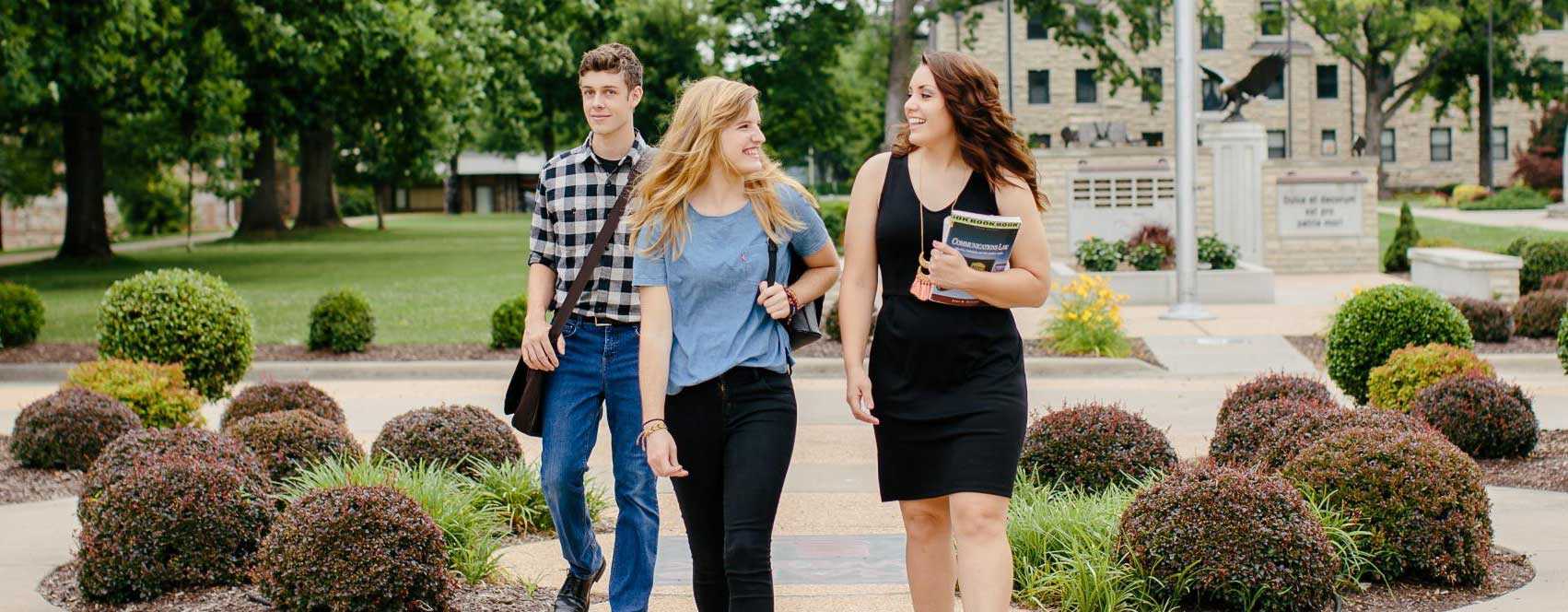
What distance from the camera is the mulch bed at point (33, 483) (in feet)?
27.9

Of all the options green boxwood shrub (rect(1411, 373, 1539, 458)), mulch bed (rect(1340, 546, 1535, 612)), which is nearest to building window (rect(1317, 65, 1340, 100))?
green boxwood shrub (rect(1411, 373, 1539, 458))

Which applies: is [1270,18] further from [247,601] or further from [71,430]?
[247,601]

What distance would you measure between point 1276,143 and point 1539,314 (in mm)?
55628

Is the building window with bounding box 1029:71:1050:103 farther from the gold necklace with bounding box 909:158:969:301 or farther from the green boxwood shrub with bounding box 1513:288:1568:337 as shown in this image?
the gold necklace with bounding box 909:158:969:301

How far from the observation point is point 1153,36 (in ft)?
111

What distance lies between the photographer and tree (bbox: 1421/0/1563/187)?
204 feet

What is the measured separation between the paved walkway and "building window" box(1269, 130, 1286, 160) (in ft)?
45.6

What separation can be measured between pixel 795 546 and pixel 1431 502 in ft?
8.51

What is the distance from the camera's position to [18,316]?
1581 centimetres

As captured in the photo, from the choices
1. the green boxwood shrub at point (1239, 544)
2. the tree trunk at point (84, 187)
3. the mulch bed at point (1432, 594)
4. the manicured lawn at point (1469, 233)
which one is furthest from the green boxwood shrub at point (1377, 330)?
the tree trunk at point (84, 187)

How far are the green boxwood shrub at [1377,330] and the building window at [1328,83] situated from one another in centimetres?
6112

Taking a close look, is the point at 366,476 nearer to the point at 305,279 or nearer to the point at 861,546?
the point at 861,546

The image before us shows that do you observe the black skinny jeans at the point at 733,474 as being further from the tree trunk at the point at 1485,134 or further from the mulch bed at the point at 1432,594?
the tree trunk at the point at 1485,134

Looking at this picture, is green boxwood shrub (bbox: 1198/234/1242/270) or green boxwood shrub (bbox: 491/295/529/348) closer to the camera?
green boxwood shrub (bbox: 491/295/529/348)
